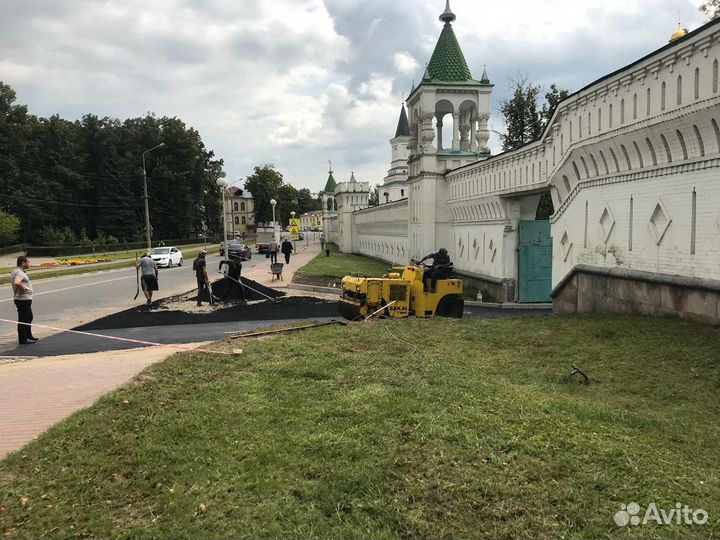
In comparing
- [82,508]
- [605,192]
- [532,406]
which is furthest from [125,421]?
[605,192]

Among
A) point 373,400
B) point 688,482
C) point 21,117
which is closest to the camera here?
point 688,482

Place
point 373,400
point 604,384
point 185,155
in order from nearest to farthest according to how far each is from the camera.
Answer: point 373,400, point 604,384, point 185,155

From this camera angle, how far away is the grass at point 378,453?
3.79m

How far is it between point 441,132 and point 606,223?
795 inches

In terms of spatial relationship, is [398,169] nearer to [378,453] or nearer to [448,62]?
[448,62]

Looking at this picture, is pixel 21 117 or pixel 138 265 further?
pixel 21 117

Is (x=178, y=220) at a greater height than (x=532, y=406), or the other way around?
(x=178, y=220)

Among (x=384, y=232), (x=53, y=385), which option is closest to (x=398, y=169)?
(x=384, y=232)

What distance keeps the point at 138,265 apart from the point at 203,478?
51.0ft

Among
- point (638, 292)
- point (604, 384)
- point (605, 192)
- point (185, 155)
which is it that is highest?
point (185, 155)

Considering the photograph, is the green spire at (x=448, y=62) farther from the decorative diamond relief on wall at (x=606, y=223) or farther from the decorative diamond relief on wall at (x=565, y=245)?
the decorative diamond relief on wall at (x=606, y=223)

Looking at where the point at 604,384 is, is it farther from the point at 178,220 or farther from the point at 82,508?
the point at 178,220

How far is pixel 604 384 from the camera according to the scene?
7.08 metres

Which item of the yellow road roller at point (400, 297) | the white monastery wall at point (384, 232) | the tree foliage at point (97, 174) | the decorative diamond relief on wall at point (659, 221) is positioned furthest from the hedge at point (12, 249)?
the decorative diamond relief on wall at point (659, 221)
